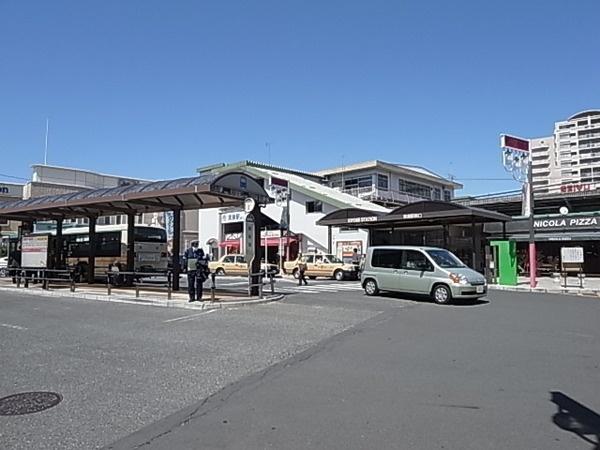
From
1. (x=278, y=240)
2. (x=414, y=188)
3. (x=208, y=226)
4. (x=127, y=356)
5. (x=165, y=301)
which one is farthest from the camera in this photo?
(x=414, y=188)

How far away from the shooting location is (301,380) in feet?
22.8

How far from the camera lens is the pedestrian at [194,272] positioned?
15.2 metres

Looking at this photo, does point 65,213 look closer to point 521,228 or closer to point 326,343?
point 326,343

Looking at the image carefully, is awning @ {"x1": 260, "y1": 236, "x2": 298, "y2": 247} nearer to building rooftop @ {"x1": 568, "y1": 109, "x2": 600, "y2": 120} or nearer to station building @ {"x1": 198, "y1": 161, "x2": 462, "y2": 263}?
station building @ {"x1": 198, "y1": 161, "x2": 462, "y2": 263}

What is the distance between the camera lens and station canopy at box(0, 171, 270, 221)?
16.4 metres

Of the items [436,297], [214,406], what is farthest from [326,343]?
[436,297]

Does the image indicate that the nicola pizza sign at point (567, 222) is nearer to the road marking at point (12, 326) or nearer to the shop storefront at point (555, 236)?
the shop storefront at point (555, 236)

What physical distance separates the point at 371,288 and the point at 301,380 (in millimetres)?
12542

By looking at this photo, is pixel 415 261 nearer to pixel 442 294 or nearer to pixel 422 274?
pixel 422 274

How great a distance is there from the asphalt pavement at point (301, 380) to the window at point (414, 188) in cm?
4155

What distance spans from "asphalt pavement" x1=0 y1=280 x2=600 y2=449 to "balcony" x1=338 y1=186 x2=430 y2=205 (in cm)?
3618

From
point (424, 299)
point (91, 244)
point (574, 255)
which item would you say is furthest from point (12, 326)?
point (574, 255)

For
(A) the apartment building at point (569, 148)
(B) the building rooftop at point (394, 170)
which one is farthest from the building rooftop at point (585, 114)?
(B) the building rooftop at point (394, 170)

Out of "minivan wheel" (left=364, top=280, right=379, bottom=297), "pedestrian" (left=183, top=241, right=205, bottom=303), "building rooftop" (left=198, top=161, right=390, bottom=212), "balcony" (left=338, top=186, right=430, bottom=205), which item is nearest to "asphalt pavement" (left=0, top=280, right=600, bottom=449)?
"pedestrian" (left=183, top=241, right=205, bottom=303)
